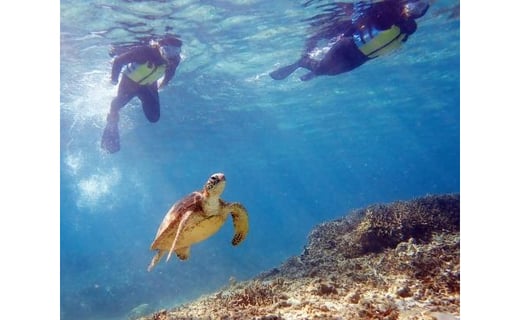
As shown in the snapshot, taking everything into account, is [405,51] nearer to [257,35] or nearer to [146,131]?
[257,35]

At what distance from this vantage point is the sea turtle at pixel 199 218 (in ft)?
15.5

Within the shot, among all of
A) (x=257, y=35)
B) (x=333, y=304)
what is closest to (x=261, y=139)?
(x=257, y=35)

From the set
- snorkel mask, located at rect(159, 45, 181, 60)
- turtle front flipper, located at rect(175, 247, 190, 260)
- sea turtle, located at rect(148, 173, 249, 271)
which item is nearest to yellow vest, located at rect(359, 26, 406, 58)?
sea turtle, located at rect(148, 173, 249, 271)

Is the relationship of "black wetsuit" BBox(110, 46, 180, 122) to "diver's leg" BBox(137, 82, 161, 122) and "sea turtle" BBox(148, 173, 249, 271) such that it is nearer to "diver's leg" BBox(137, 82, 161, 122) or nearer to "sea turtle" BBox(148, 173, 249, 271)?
"diver's leg" BBox(137, 82, 161, 122)

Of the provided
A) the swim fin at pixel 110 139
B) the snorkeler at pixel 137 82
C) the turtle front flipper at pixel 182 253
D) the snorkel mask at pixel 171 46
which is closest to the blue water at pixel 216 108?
the snorkel mask at pixel 171 46

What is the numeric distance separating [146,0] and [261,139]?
Answer: 90.3ft

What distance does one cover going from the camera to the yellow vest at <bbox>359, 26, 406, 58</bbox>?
8.34 meters

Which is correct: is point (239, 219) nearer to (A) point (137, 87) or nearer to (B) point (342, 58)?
(B) point (342, 58)

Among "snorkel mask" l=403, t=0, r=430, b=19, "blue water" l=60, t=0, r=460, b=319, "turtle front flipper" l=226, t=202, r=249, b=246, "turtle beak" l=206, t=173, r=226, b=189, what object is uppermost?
"snorkel mask" l=403, t=0, r=430, b=19

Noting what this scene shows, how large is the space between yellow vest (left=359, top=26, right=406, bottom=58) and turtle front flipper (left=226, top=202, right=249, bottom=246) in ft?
18.5

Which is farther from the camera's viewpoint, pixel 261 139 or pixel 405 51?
pixel 261 139
